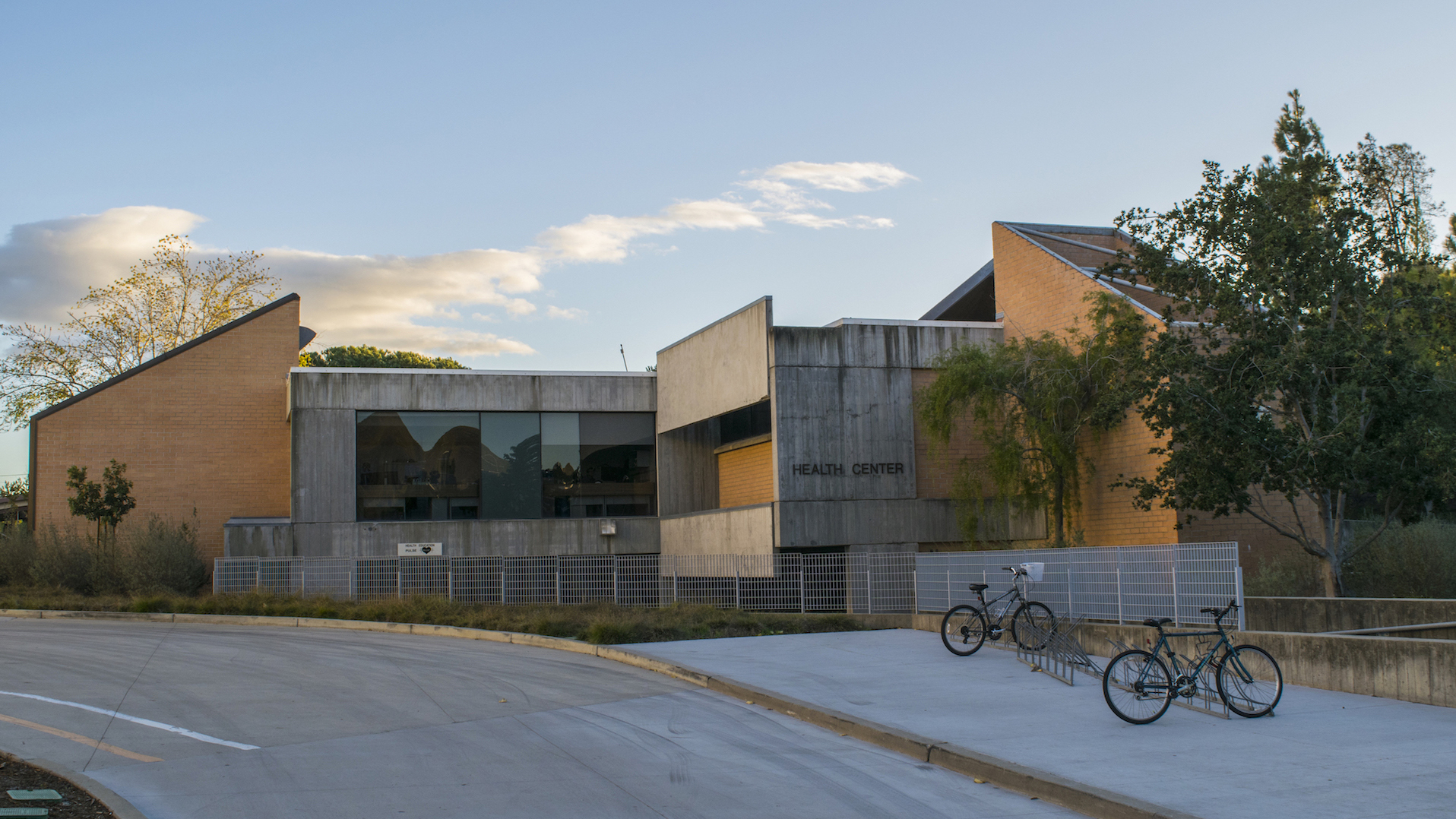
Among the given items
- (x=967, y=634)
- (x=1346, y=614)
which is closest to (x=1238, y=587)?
(x=967, y=634)

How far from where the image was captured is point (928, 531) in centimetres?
2580

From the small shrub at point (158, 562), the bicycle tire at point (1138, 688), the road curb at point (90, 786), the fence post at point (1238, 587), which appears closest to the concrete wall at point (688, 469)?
the small shrub at point (158, 562)

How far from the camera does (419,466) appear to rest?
3011 cm

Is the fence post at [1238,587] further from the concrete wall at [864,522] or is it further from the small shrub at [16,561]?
the small shrub at [16,561]

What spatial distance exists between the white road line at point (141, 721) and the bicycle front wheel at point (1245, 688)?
851 cm

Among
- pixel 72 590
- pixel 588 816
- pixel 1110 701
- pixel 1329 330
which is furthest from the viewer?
pixel 72 590

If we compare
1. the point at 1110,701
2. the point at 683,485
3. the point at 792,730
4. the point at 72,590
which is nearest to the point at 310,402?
the point at 72,590

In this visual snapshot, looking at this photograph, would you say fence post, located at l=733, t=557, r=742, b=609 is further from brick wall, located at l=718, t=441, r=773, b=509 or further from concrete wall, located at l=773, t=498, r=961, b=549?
brick wall, located at l=718, t=441, r=773, b=509

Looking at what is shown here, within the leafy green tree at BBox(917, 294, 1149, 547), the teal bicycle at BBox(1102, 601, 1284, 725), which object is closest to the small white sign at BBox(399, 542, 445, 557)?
the leafy green tree at BBox(917, 294, 1149, 547)

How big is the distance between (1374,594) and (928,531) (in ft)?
29.2

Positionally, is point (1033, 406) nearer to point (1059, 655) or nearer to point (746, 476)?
point (746, 476)

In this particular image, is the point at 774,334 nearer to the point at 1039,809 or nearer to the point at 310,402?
the point at 310,402

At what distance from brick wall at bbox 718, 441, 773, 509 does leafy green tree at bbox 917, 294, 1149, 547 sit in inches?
181

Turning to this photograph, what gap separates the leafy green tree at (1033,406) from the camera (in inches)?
890
